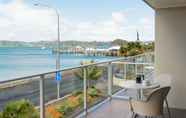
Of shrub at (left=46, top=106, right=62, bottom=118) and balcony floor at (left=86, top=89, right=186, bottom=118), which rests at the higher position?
shrub at (left=46, top=106, right=62, bottom=118)

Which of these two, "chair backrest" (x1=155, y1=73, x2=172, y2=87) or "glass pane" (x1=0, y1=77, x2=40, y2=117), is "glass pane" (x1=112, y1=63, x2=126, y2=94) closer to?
"chair backrest" (x1=155, y1=73, x2=172, y2=87)

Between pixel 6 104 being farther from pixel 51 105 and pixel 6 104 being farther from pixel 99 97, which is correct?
pixel 99 97

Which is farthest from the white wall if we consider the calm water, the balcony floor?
the calm water

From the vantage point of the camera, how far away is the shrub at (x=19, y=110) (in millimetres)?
2994

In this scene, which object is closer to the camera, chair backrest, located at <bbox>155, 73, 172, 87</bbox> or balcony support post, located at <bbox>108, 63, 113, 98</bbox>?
chair backrest, located at <bbox>155, 73, 172, 87</bbox>

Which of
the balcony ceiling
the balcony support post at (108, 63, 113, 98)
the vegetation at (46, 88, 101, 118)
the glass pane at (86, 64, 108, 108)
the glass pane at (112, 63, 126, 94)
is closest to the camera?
the vegetation at (46, 88, 101, 118)

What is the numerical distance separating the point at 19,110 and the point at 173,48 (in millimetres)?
3431

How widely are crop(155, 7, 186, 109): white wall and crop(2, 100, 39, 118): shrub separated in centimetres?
302

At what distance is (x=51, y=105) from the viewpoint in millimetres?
3832

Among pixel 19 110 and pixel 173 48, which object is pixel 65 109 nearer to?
pixel 19 110

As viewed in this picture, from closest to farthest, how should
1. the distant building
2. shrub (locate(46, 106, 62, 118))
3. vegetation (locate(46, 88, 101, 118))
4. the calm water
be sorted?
shrub (locate(46, 106, 62, 118)), vegetation (locate(46, 88, 101, 118)), the distant building, the calm water

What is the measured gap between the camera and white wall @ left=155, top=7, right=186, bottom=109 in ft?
16.6

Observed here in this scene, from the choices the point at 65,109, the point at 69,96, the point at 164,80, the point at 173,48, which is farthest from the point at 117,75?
the point at 65,109

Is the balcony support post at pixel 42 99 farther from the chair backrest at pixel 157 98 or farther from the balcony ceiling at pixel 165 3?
the balcony ceiling at pixel 165 3
